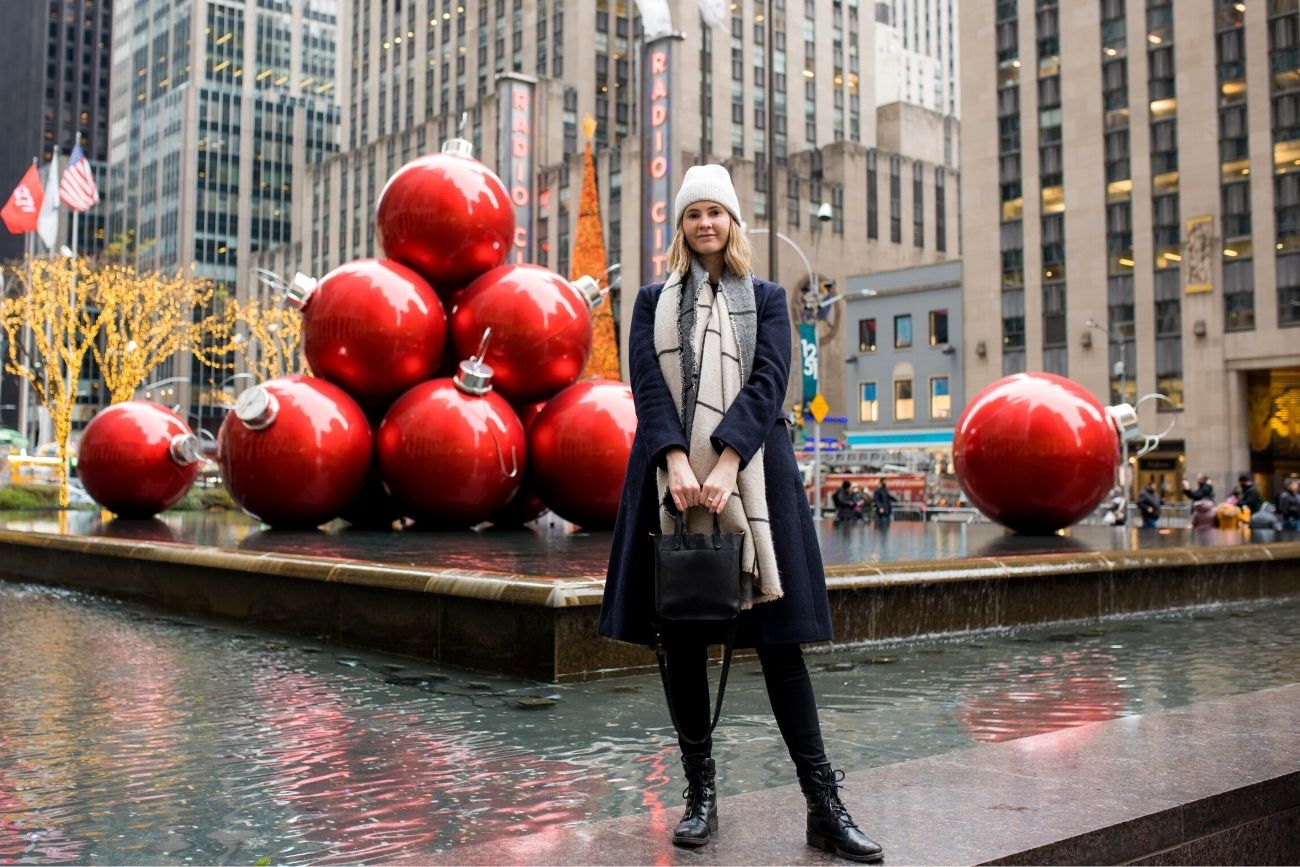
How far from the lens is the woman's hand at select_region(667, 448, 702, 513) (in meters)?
3.48

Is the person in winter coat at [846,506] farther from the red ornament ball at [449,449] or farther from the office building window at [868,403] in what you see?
the office building window at [868,403]

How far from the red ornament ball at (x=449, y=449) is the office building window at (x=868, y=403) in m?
52.3

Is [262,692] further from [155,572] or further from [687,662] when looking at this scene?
[155,572]

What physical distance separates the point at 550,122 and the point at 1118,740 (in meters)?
77.4

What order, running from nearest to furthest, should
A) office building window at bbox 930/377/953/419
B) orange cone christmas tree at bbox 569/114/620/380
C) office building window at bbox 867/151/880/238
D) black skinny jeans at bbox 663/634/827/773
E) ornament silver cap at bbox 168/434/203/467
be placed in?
black skinny jeans at bbox 663/634/827/773 → ornament silver cap at bbox 168/434/203/467 → orange cone christmas tree at bbox 569/114/620/380 → office building window at bbox 930/377/953/419 → office building window at bbox 867/151/880/238

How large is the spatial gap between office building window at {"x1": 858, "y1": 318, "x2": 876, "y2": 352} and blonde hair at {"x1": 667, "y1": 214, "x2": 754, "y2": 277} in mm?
61099

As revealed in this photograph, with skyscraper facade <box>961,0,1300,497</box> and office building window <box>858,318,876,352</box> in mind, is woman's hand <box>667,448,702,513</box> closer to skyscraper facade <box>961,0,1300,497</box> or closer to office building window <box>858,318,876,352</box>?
skyscraper facade <box>961,0,1300,497</box>

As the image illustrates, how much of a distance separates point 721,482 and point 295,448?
9.94 m

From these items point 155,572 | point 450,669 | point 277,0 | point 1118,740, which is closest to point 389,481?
point 155,572

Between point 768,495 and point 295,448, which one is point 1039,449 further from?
point 768,495


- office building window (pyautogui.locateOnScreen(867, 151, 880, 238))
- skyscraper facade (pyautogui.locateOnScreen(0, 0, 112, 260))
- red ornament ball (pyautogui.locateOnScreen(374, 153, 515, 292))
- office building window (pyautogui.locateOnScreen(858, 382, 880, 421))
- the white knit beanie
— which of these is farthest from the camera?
skyscraper facade (pyautogui.locateOnScreen(0, 0, 112, 260))

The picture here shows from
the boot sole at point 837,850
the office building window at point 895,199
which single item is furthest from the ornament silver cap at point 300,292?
the office building window at point 895,199

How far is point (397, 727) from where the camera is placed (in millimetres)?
5840

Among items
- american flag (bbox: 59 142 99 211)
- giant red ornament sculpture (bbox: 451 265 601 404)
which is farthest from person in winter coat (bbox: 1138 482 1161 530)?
american flag (bbox: 59 142 99 211)
